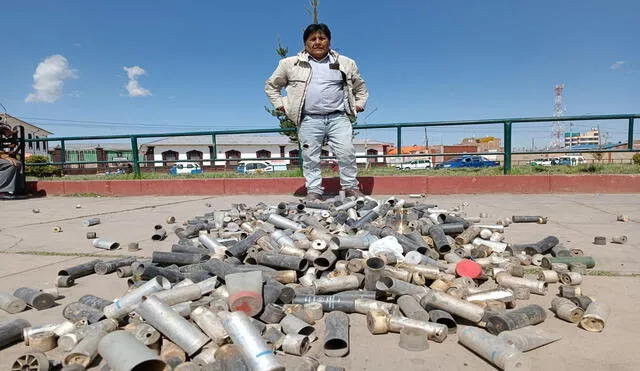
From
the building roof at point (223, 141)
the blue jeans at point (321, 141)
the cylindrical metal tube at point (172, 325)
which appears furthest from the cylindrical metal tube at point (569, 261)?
the building roof at point (223, 141)

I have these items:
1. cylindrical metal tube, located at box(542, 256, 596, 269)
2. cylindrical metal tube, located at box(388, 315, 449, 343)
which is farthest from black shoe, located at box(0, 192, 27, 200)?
cylindrical metal tube, located at box(542, 256, 596, 269)

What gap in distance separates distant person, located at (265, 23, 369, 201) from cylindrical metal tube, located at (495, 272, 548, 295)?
3.50 meters

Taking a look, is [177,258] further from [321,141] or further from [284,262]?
[321,141]

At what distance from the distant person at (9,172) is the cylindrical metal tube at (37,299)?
767cm

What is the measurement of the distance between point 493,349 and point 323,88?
4.47 meters

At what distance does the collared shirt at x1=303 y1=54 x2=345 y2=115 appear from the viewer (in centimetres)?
548

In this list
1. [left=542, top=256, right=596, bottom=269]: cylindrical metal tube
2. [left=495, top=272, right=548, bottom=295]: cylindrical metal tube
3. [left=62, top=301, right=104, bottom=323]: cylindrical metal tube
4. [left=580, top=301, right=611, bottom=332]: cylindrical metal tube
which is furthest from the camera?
[left=542, top=256, right=596, bottom=269]: cylindrical metal tube

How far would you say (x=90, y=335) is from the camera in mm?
1694

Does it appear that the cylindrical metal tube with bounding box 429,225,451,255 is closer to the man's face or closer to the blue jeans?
the blue jeans

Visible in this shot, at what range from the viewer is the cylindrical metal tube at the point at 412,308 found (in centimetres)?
188

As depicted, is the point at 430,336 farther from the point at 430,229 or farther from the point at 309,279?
the point at 430,229

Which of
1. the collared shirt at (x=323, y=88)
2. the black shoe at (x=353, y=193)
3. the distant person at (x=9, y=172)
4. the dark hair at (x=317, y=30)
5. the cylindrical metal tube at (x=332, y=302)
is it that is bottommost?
the cylindrical metal tube at (x=332, y=302)

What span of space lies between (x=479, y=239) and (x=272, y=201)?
13.1 feet

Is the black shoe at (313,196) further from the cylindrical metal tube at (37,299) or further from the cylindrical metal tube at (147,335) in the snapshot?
the cylindrical metal tube at (147,335)
